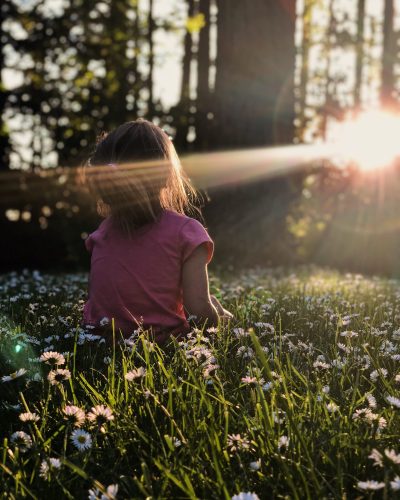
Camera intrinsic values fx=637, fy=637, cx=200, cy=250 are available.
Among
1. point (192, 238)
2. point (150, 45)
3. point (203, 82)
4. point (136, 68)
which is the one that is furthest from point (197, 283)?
point (150, 45)

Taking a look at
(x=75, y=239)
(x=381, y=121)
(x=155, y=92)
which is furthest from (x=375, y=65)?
(x=75, y=239)

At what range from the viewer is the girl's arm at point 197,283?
3582 mm

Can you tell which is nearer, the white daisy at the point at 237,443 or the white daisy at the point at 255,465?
the white daisy at the point at 255,465

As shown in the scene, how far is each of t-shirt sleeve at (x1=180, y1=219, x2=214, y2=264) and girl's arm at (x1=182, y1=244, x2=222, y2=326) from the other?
27 mm

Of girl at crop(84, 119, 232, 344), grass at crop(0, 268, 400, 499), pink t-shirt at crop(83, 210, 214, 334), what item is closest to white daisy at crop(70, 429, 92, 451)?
grass at crop(0, 268, 400, 499)

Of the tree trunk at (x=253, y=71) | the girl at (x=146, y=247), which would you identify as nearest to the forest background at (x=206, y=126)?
the tree trunk at (x=253, y=71)

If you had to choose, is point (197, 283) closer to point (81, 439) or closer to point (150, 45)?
point (81, 439)

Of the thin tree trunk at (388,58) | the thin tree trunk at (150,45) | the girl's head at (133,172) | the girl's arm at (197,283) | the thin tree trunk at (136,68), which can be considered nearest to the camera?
the girl's head at (133,172)

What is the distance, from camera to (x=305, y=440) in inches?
78.5

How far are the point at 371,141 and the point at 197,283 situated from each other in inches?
737

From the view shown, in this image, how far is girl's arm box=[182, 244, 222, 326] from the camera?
3.58 m

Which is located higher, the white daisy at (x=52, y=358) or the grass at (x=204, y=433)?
the white daisy at (x=52, y=358)

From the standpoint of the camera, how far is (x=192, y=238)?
11.7 feet

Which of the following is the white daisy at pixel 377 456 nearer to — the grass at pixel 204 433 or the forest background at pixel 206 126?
the grass at pixel 204 433
